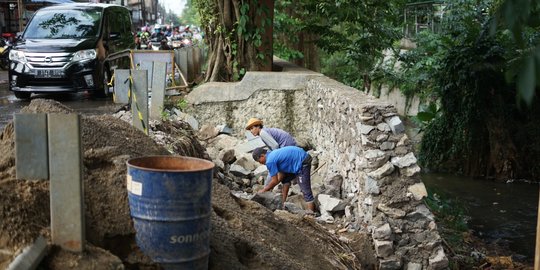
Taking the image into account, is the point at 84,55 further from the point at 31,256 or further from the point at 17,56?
the point at 31,256

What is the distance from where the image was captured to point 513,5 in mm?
2041

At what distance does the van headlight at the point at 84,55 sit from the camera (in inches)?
568

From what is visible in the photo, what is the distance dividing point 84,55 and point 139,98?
7373 millimetres

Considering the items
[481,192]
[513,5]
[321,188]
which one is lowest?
[481,192]

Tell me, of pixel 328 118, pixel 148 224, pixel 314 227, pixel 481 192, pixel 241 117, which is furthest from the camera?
pixel 481 192

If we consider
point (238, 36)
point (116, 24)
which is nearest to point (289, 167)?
point (238, 36)

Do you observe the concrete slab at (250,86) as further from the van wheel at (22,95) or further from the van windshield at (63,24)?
the van wheel at (22,95)

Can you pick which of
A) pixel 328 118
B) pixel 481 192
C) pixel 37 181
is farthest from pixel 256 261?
pixel 481 192

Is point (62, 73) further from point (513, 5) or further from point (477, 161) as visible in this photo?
point (513, 5)

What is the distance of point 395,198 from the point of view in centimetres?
796

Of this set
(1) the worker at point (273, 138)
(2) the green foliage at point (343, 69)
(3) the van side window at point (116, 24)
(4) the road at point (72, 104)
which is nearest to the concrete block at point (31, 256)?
(1) the worker at point (273, 138)

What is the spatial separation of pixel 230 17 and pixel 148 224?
1029 cm

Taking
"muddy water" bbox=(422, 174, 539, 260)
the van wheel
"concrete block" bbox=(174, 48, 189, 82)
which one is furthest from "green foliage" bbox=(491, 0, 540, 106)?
"concrete block" bbox=(174, 48, 189, 82)

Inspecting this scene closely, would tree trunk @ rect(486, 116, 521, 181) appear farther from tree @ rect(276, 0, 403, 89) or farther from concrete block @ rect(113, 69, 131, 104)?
concrete block @ rect(113, 69, 131, 104)
